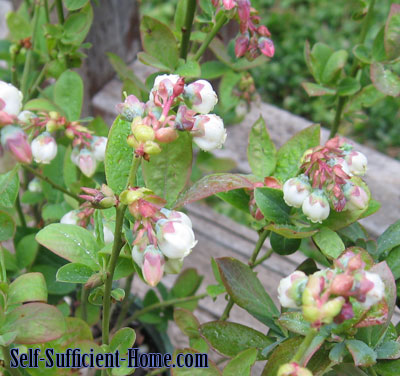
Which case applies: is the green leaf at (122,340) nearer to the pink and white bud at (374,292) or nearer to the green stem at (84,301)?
the green stem at (84,301)

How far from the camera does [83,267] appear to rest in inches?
28.6

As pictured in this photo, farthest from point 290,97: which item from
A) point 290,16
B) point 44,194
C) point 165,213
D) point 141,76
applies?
point 165,213

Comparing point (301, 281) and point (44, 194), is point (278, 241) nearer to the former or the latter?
point (301, 281)

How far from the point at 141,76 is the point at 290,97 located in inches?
48.5

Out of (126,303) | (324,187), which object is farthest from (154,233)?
(126,303)

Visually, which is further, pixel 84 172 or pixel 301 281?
pixel 84 172

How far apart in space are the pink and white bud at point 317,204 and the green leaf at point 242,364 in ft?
0.59

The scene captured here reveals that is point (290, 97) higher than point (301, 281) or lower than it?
lower

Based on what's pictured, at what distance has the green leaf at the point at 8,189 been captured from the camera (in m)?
0.83

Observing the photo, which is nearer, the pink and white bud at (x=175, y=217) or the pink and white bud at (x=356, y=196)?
the pink and white bud at (x=175, y=217)

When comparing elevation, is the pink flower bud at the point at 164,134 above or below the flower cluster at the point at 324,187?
above

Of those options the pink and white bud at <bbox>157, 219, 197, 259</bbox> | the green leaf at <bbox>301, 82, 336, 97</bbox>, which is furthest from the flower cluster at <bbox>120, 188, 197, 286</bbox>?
the green leaf at <bbox>301, 82, 336, 97</bbox>

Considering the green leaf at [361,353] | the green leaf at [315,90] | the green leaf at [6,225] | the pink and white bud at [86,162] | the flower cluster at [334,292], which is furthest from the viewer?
the green leaf at [315,90]

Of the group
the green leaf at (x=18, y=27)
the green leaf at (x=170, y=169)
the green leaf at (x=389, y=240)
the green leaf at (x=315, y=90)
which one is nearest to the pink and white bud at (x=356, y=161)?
the green leaf at (x=389, y=240)
